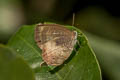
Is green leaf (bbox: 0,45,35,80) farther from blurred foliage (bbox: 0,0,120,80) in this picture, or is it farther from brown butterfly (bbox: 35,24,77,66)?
blurred foliage (bbox: 0,0,120,80)

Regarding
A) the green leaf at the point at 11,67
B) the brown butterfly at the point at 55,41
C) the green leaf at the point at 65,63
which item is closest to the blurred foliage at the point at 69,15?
the brown butterfly at the point at 55,41

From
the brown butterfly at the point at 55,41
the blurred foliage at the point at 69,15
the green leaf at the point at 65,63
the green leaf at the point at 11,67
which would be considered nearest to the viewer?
the green leaf at the point at 11,67

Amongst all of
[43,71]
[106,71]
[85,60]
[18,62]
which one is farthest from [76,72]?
[106,71]

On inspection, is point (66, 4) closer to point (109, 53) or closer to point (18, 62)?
point (109, 53)

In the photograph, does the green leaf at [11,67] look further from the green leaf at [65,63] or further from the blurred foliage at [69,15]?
the blurred foliage at [69,15]

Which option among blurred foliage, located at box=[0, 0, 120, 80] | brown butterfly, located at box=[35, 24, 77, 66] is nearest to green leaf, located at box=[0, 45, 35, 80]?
brown butterfly, located at box=[35, 24, 77, 66]

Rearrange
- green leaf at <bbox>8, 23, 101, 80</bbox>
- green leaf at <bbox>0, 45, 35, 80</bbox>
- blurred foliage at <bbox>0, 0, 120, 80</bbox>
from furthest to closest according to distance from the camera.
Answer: blurred foliage at <bbox>0, 0, 120, 80</bbox>, green leaf at <bbox>8, 23, 101, 80</bbox>, green leaf at <bbox>0, 45, 35, 80</bbox>

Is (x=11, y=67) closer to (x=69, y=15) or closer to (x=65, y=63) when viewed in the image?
(x=65, y=63)
